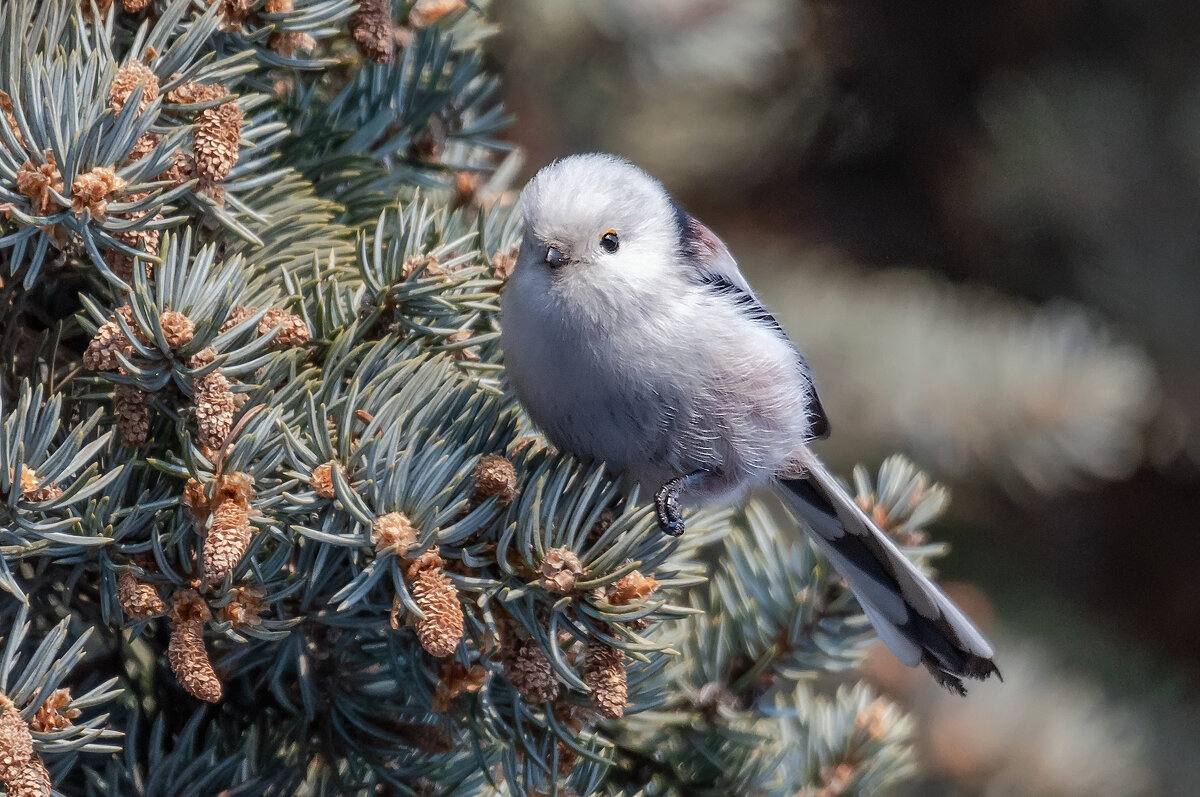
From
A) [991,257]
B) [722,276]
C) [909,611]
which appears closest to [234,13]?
[722,276]

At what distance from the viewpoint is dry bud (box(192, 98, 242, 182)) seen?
808 millimetres

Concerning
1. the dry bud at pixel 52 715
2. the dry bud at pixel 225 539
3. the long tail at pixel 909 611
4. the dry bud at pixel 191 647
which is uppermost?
the long tail at pixel 909 611

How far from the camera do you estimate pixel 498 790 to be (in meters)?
0.96

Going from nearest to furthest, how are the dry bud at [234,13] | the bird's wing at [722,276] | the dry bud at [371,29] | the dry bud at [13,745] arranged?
the dry bud at [13,745], the dry bud at [234,13], the dry bud at [371,29], the bird's wing at [722,276]

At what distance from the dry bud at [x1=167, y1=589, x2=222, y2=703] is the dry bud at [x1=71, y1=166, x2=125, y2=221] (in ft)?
0.90

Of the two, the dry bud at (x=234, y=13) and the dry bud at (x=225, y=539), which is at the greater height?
the dry bud at (x=234, y=13)

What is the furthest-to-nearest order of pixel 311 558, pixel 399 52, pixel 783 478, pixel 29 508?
1. pixel 783 478
2. pixel 399 52
3. pixel 311 558
4. pixel 29 508

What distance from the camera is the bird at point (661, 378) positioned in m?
1.19

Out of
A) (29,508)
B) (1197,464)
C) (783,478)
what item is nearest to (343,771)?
(29,508)

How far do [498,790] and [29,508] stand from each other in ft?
1.55

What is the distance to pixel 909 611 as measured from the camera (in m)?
1.29

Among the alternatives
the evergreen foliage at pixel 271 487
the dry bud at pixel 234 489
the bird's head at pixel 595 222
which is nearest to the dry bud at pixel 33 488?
the evergreen foliage at pixel 271 487

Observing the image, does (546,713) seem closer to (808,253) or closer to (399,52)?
(399,52)

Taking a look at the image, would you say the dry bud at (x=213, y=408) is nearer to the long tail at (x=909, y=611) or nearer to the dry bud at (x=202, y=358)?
the dry bud at (x=202, y=358)
